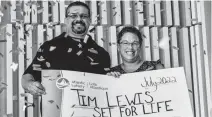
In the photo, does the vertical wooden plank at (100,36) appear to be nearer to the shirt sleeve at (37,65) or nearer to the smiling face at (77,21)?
the smiling face at (77,21)

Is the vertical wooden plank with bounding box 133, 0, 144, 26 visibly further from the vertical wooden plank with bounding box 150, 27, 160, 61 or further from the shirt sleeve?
the shirt sleeve

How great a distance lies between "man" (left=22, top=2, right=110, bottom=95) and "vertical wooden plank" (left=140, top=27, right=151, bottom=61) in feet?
0.40

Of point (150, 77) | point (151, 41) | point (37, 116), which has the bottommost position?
point (37, 116)

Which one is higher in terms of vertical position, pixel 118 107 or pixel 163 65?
pixel 163 65

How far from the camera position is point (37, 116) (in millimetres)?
1133

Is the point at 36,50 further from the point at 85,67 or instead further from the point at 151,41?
the point at 151,41

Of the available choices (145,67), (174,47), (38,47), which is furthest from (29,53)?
(174,47)

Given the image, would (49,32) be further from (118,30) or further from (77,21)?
(118,30)

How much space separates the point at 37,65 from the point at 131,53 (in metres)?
0.30

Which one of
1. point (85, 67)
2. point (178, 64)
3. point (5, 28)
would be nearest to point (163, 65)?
point (178, 64)

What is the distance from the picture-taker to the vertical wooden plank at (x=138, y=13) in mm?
1231

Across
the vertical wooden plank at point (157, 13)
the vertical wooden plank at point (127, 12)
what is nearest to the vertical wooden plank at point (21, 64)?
the vertical wooden plank at point (127, 12)

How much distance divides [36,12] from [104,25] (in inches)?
8.9

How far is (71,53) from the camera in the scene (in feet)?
3.83
